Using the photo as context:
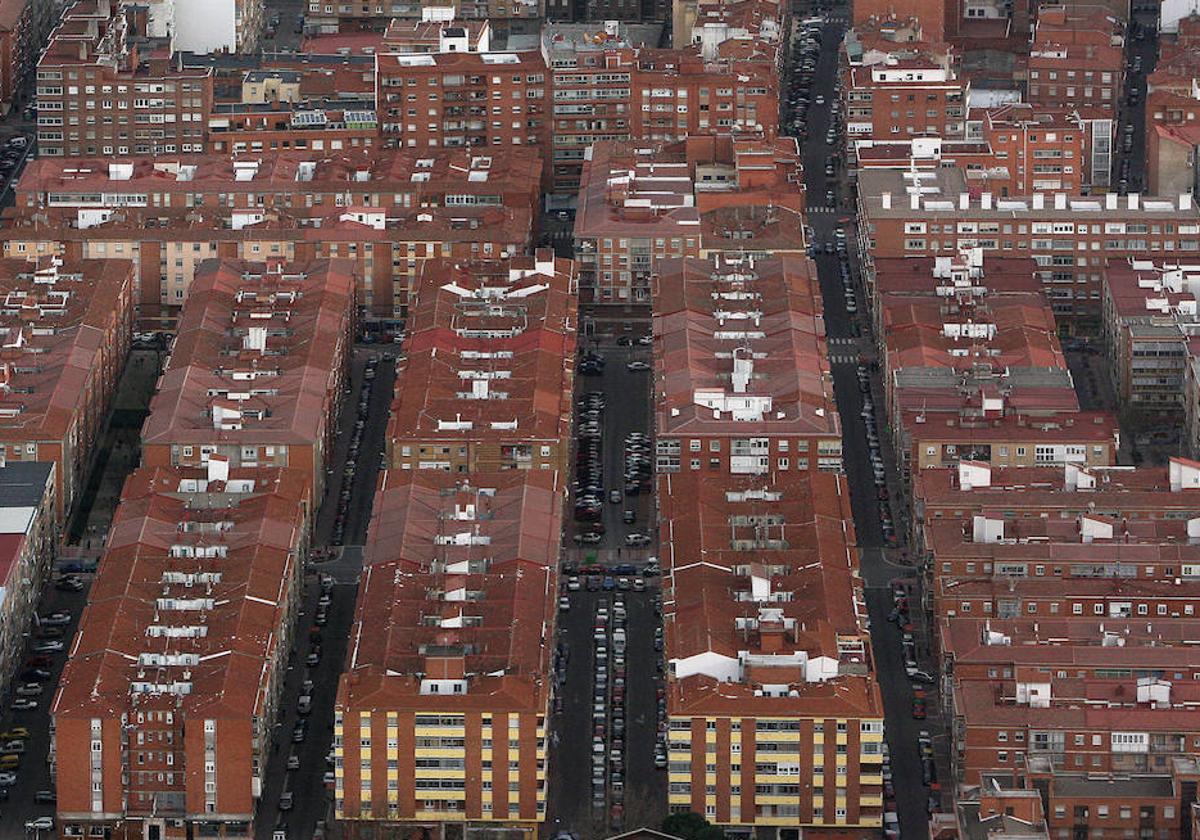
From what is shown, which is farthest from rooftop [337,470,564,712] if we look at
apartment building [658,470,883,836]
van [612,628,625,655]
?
apartment building [658,470,883,836]

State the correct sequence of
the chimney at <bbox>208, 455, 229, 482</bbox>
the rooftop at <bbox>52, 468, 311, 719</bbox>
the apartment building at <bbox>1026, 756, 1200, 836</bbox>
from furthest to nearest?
1. the chimney at <bbox>208, 455, 229, 482</bbox>
2. the rooftop at <bbox>52, 468, 311, 719</bbox>
3. the apartment building at <bbox>1026, 756, 1200, 836</bbox>

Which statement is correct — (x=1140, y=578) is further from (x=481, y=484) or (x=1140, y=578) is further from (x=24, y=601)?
(x=24, y=601)

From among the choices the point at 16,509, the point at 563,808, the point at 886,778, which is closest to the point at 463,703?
the point at 563,808

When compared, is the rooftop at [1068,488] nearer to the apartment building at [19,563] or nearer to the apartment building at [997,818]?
the apartment building at [997,818]

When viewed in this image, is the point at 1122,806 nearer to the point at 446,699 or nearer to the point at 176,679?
the point at 446,699

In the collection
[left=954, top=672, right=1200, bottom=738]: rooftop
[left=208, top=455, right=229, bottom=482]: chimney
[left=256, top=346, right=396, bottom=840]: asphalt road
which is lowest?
[left=256, top=346, right=396, bottom=840]: asphalt road

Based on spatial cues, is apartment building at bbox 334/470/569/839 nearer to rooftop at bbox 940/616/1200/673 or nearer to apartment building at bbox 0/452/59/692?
apartment building at bbox 0/452/59/692

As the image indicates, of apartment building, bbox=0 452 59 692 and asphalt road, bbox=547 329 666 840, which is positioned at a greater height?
apartment building, bbox=0 452 59 692
